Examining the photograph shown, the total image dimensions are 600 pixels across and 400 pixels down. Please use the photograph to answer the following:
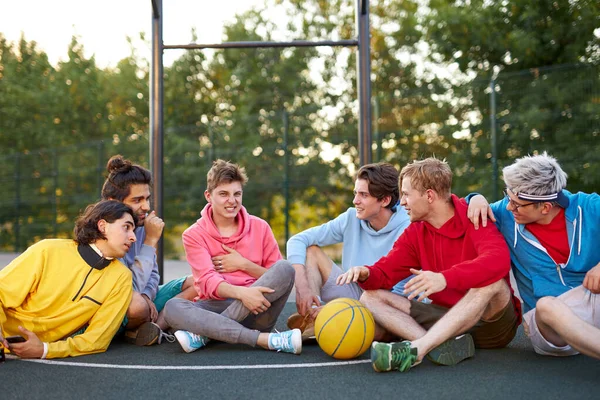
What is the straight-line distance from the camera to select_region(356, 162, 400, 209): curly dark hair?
3867 millimetres

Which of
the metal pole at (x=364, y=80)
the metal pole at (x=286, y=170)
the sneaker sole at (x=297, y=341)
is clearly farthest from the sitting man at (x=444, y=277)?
the metal pole at (x=286, y=170)

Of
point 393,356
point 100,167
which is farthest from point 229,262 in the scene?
point 100,167

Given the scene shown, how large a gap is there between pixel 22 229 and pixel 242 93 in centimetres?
513

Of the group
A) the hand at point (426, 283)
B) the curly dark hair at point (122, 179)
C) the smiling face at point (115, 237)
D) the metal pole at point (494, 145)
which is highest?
the metal pole at point (494, 145)

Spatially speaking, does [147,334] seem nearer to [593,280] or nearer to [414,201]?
[414,201]

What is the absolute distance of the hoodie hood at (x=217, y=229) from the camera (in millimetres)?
3918

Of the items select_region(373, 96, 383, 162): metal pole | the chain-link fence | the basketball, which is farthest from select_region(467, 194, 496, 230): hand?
select_region(373, 96, 383, 162): metal pole

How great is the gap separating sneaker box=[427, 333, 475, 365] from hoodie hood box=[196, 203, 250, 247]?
4.15ft

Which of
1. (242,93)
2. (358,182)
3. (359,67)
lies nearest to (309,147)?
(242,93)

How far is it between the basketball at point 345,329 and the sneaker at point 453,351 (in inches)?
12.2

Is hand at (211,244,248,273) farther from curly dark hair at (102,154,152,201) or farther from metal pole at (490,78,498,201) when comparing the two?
metal pole at (490,78,498,201)

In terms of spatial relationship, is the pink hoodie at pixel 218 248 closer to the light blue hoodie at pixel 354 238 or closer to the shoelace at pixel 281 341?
the light blue hoodie at pixel 354 238

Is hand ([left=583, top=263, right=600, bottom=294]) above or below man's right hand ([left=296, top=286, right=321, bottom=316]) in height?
above

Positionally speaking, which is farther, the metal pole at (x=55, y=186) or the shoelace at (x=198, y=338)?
the metal pole at (x=55, y=186)
